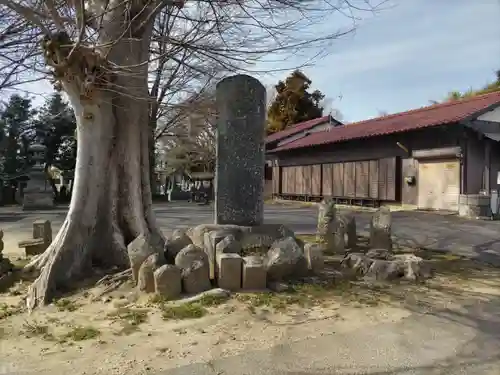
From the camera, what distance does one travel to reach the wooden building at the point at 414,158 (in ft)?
50.9

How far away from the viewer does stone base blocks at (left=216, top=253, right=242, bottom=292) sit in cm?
553

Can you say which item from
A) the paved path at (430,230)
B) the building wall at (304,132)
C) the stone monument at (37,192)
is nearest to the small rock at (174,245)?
the paved path at (430,230)

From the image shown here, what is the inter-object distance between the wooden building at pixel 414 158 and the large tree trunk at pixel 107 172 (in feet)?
36.7

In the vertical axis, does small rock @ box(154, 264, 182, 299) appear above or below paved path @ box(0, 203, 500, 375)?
above

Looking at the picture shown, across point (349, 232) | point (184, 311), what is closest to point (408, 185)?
point (349, 232)

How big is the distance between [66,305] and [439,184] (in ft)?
46.6

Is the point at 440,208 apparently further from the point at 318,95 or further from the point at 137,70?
the point at 318,95

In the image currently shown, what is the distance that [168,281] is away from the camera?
5.35 metres

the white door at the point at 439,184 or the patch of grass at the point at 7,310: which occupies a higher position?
the white door at the point at 439,184

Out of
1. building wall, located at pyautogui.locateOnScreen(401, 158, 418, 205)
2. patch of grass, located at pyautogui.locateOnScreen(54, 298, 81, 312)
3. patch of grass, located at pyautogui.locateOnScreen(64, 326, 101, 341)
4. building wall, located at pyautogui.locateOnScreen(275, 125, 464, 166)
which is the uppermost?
building wall, located at pyautogui.locateOnScreen(275, 125, 464, 166)

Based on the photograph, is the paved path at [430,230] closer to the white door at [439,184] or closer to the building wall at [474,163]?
the white door at [439,184]

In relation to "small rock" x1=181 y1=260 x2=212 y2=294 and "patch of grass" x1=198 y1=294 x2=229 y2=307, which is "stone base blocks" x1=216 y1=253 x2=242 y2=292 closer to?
"small rock" x1=181 y1=260 x2=212 y2=294

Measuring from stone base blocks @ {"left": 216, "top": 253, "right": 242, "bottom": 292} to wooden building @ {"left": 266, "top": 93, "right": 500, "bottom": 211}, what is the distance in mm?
11559

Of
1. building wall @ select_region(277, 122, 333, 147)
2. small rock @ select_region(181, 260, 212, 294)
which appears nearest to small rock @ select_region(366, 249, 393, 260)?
small rock @ select_region(181, 260, 212, 294)
